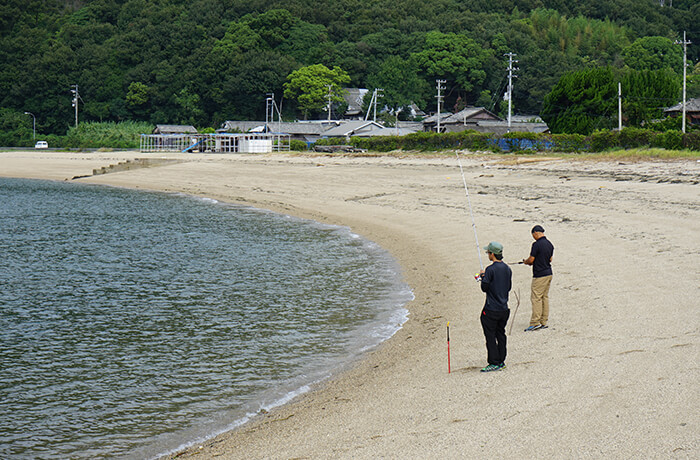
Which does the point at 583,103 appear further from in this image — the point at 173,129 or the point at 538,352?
the point at 173,129

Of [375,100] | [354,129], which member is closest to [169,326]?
[354,129]

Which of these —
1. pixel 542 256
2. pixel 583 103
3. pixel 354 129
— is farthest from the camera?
pixel 354 129

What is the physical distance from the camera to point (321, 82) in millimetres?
115125

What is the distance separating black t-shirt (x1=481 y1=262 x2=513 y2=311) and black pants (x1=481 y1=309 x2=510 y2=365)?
92 mm

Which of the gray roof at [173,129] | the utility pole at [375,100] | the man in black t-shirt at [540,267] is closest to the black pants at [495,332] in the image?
the man in black t-shirt at [540,267]

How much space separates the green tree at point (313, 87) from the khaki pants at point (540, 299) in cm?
10360

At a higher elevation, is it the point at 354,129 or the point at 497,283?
the point at 354,129

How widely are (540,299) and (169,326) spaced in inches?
280

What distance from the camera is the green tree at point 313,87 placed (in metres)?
114

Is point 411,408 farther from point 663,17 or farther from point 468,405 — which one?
point 663,17

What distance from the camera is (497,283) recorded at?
8.71 metres

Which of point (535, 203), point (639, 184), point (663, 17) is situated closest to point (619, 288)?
point (535, 203)

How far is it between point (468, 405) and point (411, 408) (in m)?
0.68

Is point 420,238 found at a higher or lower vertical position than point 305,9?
lower
